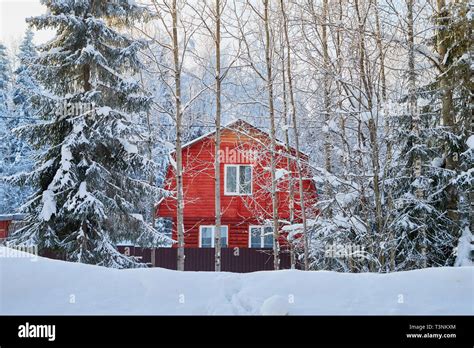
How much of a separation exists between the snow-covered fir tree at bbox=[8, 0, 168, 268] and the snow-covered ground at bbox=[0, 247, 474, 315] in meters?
6.37

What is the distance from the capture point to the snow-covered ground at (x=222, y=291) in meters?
3.58

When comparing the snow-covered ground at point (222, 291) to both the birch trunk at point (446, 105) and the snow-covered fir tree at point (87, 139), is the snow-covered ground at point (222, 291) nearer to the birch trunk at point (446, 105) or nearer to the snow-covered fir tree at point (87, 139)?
the snow-covered fir tree at point (87, 139)

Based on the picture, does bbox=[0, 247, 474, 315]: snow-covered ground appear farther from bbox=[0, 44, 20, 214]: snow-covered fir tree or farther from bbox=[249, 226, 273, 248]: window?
bbox=[0, 44, 20, 214]: snow-covered fir tree

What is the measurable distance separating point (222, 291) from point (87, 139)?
794 centimetres

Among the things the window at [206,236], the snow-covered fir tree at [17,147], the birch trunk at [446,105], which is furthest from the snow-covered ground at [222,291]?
the snow-covered fir tree at [17,147]

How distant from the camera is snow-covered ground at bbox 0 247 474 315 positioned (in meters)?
3.58

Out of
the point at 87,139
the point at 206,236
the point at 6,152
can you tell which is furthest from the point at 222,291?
the point at 6,152

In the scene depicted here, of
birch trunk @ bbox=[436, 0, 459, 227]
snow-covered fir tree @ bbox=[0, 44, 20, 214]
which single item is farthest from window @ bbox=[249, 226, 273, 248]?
snow-covered fir tree @ bbox=[0, 44, 20, 214]

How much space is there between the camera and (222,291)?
12.8 ft

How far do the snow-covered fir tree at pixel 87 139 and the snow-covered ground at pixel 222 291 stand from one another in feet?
20.9

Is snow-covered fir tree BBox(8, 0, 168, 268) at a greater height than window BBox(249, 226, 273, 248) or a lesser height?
greater
